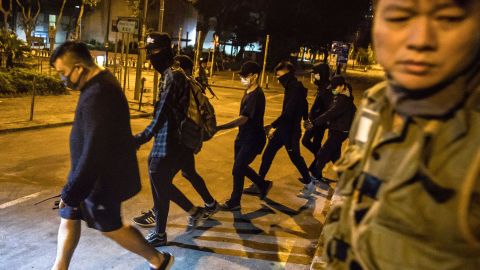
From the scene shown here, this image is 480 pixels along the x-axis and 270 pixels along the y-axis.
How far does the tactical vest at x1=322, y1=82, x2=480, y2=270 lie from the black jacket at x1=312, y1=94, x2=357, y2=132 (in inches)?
201

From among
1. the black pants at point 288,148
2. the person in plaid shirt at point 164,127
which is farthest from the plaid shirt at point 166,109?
the black pants at point 288,148

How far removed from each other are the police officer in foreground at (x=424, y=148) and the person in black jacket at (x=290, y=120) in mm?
4859

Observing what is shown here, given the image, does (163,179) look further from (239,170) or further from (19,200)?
(19,200)

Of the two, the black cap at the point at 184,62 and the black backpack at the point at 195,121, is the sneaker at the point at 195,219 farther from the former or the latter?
the black cap at the point at 184,62

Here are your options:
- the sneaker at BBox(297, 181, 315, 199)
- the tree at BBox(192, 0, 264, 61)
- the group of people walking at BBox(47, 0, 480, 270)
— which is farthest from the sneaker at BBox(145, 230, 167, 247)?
the tree at BBox(192, 0, 264, 61)

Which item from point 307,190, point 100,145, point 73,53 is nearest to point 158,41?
point 73,53

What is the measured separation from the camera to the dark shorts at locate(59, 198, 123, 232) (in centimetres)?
331

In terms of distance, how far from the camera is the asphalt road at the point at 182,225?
4.27m

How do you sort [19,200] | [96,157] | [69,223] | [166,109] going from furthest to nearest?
[19,200] → [166,109] → [69,223] → [96,157]

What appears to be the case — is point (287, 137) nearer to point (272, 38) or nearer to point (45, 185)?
point (45, 185)

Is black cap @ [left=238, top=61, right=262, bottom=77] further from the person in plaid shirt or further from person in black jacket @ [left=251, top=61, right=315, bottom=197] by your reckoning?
the person in plaid shirt

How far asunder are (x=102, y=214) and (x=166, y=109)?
4.56 ft

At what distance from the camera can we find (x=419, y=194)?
4.25 ft

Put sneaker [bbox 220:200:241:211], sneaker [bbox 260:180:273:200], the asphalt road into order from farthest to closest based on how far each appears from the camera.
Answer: sneaker [bbox 260:180:273:200] → sneaker [bbox 220:200:241:211] → the asphalt road
